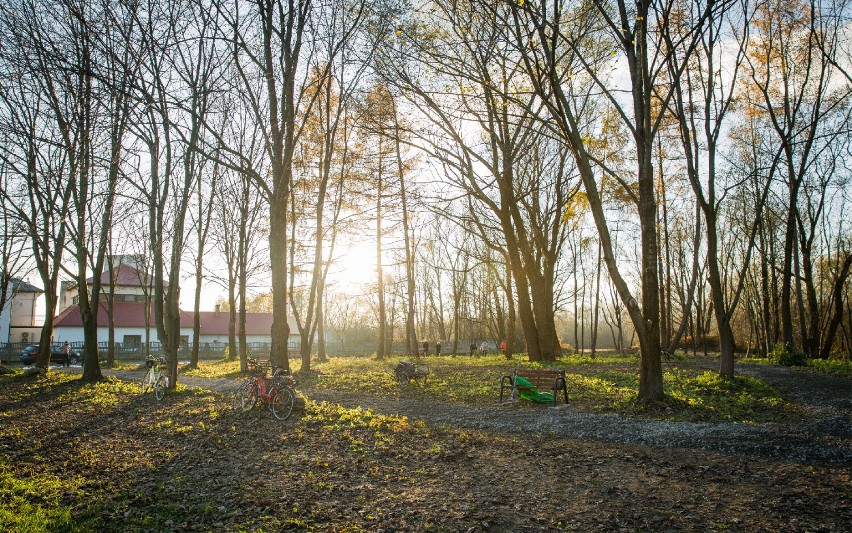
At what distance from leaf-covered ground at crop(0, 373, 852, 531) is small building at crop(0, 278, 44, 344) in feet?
190

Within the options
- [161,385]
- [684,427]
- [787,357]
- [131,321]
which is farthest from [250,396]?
[131,321]

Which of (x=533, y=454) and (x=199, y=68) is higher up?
(x=199, y=68)

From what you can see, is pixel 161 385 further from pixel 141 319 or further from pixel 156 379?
pixel 141 319

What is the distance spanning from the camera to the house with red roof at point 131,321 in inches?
1764

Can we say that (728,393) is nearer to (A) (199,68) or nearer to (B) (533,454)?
(B) (533,454)

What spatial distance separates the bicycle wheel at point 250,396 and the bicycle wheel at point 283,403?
1.96 feet

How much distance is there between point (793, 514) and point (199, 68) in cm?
1673

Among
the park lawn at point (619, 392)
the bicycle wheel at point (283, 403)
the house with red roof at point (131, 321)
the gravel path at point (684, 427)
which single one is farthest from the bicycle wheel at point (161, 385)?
the house with red roof at point (131, 321)

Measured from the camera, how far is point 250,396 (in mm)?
11445

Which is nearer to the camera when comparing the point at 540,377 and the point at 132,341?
the point at 540,377

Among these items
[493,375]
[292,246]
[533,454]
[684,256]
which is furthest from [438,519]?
[684,256]

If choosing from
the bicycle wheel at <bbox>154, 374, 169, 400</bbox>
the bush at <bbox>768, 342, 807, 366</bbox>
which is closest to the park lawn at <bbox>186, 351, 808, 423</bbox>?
the bicycle wheel at <bbox>154, 374, 169, 400</bbox>

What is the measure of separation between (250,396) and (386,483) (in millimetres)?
6312

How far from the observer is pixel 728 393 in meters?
11.9
